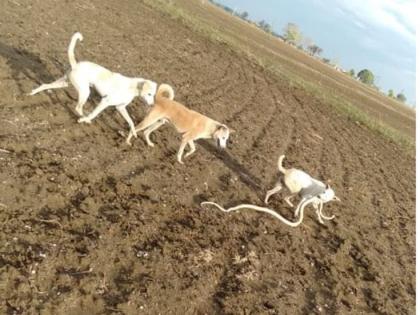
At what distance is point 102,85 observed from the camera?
9.58 metres

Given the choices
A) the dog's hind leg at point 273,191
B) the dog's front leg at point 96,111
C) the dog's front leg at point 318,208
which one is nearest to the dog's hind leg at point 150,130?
the dog's front leg at point 96,111

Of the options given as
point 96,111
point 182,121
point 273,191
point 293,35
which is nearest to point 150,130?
point 182,121

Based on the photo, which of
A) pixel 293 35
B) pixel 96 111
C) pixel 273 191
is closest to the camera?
pixel 96 111

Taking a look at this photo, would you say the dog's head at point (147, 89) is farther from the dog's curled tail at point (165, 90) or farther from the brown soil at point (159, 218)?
the brown soil at point (159, 218)

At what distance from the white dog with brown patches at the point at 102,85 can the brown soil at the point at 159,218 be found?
21.9 inches

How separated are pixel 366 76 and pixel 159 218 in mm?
176312

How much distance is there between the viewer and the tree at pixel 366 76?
6841 inches

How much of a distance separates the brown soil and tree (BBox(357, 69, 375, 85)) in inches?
6493

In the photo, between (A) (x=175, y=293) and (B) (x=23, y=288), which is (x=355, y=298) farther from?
(B) (x=23, y=288)

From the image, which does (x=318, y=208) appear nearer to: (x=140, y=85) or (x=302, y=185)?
(x=302, y=185)

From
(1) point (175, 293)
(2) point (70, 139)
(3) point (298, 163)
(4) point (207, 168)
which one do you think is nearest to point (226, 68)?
(3) point (298, 163)

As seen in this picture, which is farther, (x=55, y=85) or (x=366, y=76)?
(x=366, y=76)

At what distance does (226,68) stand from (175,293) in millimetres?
18537

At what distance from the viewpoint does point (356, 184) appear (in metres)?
14.8
